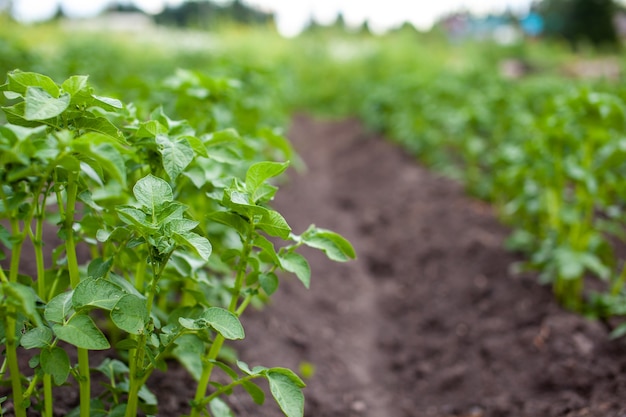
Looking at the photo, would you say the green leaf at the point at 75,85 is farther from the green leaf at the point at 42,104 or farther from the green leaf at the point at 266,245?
the green leaf at the point at 266,245

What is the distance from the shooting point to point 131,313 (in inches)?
49.0

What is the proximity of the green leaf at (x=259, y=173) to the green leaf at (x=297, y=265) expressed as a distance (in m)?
0.21

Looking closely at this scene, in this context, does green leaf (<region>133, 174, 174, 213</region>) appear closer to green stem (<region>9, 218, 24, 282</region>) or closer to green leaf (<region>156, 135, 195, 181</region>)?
green leaf (<region>156, 135, 195, 181</region>)

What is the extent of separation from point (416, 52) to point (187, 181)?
14.9 metres

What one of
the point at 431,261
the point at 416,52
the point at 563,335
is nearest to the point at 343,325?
the point at 431,261

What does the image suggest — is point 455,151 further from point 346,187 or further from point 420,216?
point 420,216

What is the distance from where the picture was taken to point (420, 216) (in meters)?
4.95

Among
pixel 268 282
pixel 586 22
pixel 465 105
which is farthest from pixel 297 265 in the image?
pixel 586 22

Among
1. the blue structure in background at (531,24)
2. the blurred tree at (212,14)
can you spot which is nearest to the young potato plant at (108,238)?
the blurred tree at (212,14)

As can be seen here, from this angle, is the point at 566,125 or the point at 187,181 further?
the point at 566,125

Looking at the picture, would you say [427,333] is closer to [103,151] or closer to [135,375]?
[135,375]

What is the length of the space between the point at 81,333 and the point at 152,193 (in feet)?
1.13

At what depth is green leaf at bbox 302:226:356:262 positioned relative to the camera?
1.52m

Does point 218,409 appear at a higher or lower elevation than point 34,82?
lower
